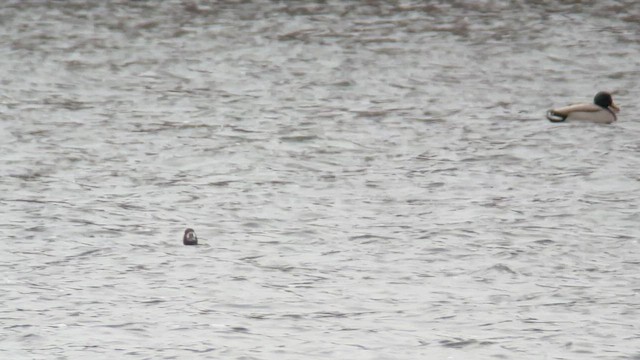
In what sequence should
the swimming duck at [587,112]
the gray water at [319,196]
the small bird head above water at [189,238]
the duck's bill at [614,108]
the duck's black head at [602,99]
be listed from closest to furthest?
the gray water at [319,196]
the small bird head above water at [189,238]
the swimming duck at [587,112]
the duck's black head at [602,99]
the duck's bill at [614,108]

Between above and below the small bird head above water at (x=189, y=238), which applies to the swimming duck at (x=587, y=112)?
below

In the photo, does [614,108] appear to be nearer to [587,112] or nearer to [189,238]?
[587,112]

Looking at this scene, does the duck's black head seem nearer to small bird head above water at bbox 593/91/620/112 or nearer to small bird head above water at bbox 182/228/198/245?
small bird head above water at bbox 593/91/620/112

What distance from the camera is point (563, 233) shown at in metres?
15.8

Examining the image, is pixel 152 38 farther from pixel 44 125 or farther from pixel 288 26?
pixel 44 125

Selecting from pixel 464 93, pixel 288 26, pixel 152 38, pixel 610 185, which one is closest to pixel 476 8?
pixel 288 26

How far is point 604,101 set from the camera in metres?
22.7

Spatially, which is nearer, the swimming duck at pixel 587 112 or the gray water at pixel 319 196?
the gray water at pixel 319 196

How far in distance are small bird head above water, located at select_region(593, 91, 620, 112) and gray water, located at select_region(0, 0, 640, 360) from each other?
15.6 inches

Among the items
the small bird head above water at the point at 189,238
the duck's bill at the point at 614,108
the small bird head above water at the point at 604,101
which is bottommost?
the duck's bill at the point at 614,108

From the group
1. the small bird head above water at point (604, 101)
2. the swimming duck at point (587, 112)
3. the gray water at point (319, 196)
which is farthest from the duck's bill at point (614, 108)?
the gray water at point (319, 196)

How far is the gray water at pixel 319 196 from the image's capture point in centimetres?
1248

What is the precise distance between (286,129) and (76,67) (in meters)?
7.69

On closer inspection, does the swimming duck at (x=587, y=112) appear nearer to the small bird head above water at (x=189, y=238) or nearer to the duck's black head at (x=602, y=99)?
the duck's black head at (x=602, y=99)
